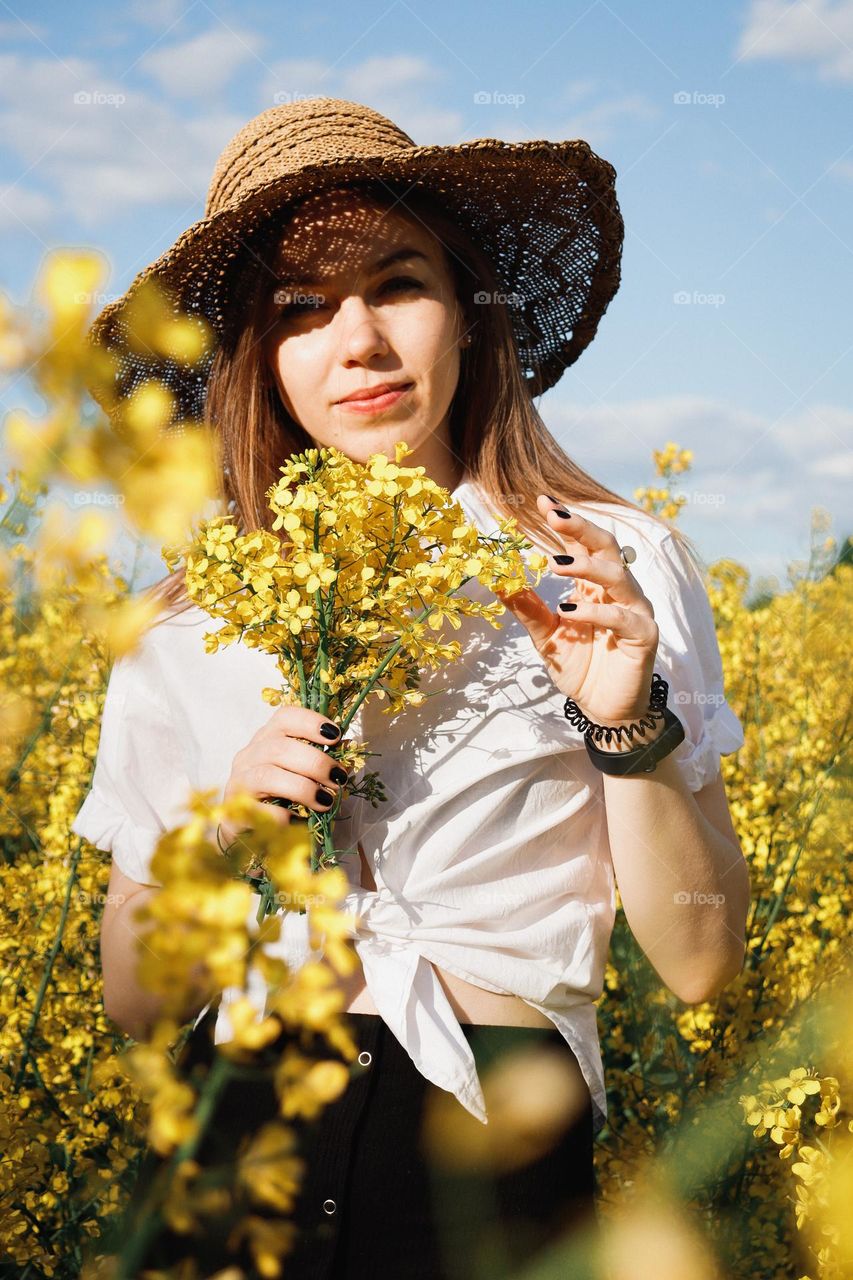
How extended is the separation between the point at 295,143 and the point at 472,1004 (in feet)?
3.15

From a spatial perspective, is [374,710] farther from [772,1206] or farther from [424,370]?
[772,1206]

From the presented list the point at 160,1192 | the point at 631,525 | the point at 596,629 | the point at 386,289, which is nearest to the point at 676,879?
the point at 596,629

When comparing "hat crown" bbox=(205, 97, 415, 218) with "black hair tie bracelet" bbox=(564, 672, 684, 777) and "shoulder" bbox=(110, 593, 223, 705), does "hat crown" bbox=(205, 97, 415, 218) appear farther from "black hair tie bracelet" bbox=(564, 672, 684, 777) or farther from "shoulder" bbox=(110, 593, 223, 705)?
"black hair tie bracelet" bbox=(564, 672, 684, 777)

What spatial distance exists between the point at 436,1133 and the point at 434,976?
14 cm

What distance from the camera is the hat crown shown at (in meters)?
1.24

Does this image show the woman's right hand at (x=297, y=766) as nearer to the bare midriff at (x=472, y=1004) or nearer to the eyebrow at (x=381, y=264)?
the bare midriff at (x=472, y=1004)

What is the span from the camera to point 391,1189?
0.98 meters

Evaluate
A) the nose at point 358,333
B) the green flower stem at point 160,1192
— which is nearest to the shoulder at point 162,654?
the nose at point 358,333

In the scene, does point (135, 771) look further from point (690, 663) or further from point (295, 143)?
point (295, 143)

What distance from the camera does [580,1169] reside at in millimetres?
1051

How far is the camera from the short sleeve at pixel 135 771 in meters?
1.26

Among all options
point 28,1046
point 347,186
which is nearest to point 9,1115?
point 28,1046

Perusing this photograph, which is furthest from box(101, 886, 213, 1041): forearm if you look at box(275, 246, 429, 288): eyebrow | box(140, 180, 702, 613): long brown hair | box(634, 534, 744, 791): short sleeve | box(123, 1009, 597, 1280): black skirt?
box(275, 246, 429, 288): eyebrow

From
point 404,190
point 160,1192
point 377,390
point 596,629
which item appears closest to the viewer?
point 160,1192
